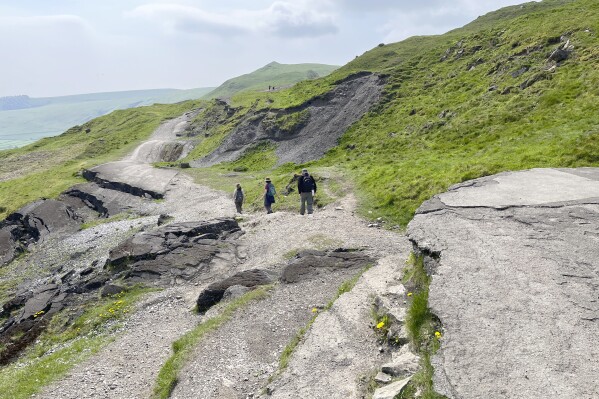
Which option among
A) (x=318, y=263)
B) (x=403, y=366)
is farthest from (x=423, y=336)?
(x=318, y=263)

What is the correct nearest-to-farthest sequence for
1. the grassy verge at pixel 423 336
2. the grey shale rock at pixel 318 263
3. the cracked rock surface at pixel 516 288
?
the cracked rock surface at pixel 516 288
the grassy verge at pixel 423 336
the grey shale rock at pixel 318 263

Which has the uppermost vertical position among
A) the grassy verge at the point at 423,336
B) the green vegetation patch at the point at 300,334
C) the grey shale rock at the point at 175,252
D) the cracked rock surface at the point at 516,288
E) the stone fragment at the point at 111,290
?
the cracked rock surface at the point at 516,288

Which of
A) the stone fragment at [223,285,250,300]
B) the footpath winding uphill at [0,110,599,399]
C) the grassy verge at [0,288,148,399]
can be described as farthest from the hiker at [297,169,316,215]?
the grassy verge at [0,288,148,399]

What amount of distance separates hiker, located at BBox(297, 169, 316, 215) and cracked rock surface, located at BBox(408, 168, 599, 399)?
13.4m

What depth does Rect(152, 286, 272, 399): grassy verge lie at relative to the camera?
13555 mm

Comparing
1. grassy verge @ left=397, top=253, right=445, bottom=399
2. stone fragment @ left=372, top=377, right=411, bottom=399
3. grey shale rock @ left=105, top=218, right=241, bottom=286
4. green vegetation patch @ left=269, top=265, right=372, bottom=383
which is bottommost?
grey shale rock @ left=105, top=218, right=241, bottom=286

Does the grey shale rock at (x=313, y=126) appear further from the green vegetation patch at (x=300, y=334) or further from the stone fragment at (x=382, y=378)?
the stone fragment at (x=382, y=378)

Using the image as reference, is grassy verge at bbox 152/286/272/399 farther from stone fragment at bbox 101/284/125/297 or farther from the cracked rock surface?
stone fragment at bbox 101/284/125/297

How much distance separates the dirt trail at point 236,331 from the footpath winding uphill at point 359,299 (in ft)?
0.23

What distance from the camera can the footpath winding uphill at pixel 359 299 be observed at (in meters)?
9.12

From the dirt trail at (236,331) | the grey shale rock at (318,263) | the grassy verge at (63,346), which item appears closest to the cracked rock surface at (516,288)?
the dirt trail at (236,331)

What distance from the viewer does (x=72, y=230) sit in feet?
153

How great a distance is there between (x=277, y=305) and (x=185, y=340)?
3.89 m

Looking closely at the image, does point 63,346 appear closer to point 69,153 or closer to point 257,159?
point 257,159
